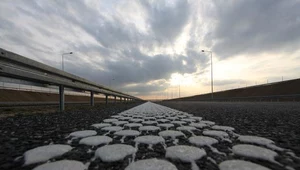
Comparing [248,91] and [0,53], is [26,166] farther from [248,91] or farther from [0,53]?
[248,91]

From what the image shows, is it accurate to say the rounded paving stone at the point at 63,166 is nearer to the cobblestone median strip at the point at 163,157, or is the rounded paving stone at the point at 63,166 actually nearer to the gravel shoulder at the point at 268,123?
the cobblestone median strip at the point at 163,157

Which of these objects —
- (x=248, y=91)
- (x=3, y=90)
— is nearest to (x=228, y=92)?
(x=248, y=91)

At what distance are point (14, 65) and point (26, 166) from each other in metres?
2.76

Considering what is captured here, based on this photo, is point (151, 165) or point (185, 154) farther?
point (185, 154)

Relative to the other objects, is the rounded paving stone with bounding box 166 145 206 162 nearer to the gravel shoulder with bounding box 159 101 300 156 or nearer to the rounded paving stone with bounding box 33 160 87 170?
the rounded paving stone with bounding box 33 160 87 170

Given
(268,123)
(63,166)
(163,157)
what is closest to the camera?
(63,166)

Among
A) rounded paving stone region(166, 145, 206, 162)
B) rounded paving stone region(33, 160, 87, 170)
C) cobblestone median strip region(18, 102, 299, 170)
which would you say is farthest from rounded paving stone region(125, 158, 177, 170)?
rounded paving stone region(33, 160, 87, 170)

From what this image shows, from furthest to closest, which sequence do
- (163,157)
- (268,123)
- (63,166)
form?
(268,123) < (163,157) < (63,166)

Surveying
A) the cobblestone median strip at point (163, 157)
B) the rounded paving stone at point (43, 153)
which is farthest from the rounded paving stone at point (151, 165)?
→ the rounded paving stone at point (43, 153)

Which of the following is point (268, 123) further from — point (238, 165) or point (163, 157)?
point (163, 157)

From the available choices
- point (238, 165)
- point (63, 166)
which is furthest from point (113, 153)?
point (238, 165)

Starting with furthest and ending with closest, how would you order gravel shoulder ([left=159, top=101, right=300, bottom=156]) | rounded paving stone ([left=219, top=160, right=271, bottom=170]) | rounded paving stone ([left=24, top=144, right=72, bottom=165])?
gravel shoulder ([left=159, top=101, right=300, bottom=156]) < rounded paving stone ([left=24, top=144, right=72, bottom=165]) < rounded paving stone ([left=219, top=160, right=271, bottom=170])

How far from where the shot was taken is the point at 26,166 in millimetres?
872

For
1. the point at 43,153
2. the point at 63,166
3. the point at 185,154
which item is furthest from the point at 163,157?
the point at 43,153
